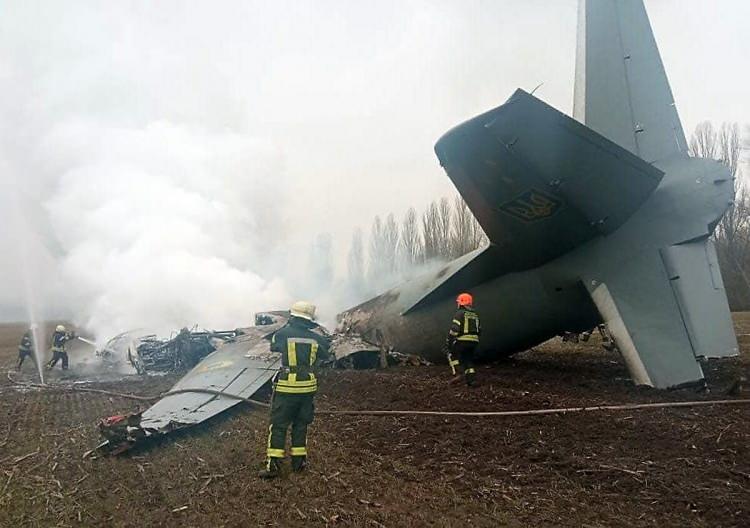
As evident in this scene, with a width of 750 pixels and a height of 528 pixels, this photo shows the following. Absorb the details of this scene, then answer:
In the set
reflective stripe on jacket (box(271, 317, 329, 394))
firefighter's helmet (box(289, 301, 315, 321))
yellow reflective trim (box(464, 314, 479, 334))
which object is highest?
firefighter's helmet (box(289, 301, 315, 321))

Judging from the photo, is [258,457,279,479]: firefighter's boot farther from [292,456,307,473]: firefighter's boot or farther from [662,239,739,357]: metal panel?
[662,239,739,357]: metal panel

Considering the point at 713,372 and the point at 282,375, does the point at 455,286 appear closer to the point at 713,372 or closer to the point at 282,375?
the point at 713,372

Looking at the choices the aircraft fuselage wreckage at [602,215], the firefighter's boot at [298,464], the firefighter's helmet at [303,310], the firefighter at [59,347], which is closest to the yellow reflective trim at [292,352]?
the firefighter's helmet at [303,310]

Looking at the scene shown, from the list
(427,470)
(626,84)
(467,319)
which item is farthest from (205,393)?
(626,84)

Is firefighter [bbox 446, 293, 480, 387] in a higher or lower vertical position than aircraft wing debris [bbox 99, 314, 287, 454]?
higher

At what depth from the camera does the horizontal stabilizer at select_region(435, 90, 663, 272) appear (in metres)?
7.32

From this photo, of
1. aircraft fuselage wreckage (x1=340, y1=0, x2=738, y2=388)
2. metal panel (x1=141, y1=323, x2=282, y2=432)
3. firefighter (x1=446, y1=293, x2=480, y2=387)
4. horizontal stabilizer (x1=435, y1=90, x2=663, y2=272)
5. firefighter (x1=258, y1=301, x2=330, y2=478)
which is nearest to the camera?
firefighter (x1=258, y1=301, x2=330, y2=478)

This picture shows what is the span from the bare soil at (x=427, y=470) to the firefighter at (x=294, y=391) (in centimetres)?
28

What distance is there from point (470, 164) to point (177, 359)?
30.8ft

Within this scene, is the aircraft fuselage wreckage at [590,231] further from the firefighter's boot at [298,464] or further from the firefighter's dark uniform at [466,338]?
the firefighter's boot at [298,464]

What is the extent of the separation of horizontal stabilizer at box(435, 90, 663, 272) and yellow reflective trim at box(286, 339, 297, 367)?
12.2ft

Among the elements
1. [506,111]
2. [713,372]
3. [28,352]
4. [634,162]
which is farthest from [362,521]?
[28,352]

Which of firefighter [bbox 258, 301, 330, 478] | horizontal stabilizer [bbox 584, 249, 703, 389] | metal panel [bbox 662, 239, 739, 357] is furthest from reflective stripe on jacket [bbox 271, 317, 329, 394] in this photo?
metal panel [bbox 662, 239, 739, 357]

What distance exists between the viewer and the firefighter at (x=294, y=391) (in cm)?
558
